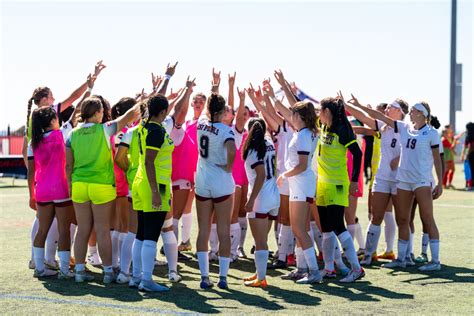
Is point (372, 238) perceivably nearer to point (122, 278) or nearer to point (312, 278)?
point (312, 278)

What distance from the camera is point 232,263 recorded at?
10.5m

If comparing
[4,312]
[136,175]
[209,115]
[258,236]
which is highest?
[209,115]

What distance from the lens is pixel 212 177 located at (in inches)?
336

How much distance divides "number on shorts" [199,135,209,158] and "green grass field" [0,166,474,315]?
146cm

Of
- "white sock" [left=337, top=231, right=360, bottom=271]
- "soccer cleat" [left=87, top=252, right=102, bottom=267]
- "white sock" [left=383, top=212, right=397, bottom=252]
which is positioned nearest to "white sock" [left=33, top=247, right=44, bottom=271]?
"soccer cleat" [left=87, top=252, right=102, bottom=267]

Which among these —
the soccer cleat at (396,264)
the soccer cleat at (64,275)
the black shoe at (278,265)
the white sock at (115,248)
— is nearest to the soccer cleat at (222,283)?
the white sock at (115,248)

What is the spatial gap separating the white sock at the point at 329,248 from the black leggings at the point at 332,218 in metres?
0.07

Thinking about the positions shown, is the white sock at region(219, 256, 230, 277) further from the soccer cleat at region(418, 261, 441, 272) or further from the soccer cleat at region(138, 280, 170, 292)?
the soccer cleat at region(418, 261, 441, 272)

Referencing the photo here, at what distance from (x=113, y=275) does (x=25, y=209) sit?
9.50 meters

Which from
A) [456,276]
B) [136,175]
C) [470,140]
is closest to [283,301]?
[136,175]

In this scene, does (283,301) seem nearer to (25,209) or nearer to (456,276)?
(456,276)

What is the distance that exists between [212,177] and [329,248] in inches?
67.5

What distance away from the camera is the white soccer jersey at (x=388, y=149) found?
404 inches

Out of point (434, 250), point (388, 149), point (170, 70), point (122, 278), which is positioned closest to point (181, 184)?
point (170, 70)
